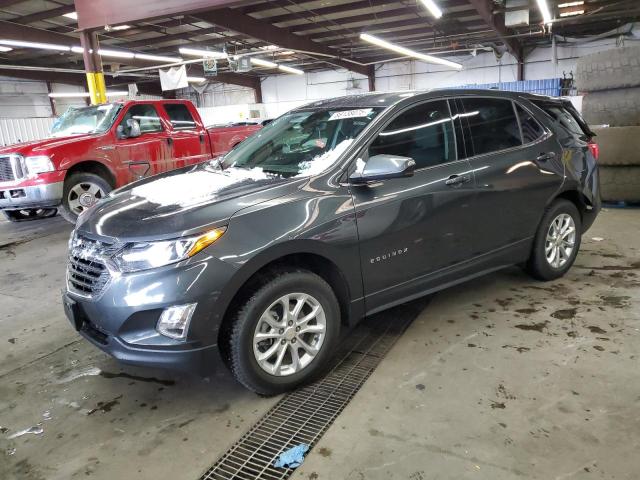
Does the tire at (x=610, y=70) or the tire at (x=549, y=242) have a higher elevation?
the tire at (x=610, y=70)

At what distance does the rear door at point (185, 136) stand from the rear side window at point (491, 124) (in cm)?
546

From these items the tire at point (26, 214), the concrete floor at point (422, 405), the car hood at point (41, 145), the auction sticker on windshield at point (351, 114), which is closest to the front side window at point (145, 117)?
the car hood at point (41, 145)

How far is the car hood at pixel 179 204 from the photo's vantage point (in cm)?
237

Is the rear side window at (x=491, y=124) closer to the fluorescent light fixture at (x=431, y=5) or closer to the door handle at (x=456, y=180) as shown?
the door handle at (x=456, y=180)

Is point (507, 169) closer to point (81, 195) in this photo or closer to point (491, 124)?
point (491, 124)

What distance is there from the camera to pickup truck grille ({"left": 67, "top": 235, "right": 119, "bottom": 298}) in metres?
2.41

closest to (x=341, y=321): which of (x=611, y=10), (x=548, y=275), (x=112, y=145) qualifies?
(x=548, y=275)

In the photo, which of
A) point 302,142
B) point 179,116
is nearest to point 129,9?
point 179,116

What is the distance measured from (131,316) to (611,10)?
51.6 feet

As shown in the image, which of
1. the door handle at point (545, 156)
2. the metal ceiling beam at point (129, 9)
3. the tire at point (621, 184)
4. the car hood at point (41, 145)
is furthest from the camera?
the metal ceiling beam at point (129, 9)

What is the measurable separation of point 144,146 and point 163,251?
18.2ft

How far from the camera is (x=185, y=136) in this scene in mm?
7867

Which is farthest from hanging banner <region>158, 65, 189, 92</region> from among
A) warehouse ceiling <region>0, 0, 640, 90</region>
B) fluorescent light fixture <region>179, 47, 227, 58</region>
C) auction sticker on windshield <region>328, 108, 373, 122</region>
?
auction sticker on windshield <region>328, 108, 373, 122</region>

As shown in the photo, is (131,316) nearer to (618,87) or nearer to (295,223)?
(295,223)
